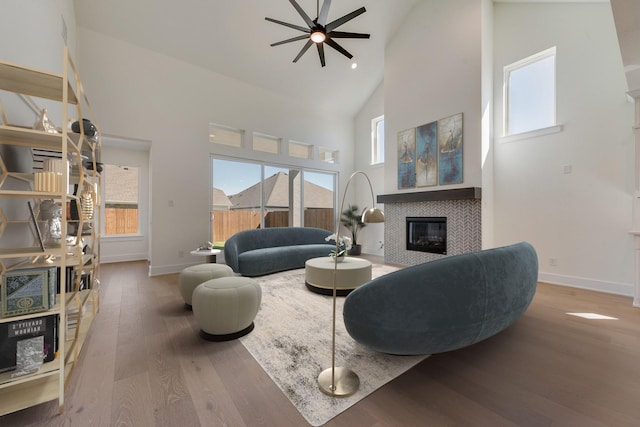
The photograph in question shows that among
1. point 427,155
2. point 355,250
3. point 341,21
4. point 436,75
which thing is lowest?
point 355,250

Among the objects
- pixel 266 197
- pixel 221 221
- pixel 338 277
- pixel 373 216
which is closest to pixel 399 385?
pixel 373 216

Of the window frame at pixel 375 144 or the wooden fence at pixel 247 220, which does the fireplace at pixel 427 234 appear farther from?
the wooden fence at pixel 247 220

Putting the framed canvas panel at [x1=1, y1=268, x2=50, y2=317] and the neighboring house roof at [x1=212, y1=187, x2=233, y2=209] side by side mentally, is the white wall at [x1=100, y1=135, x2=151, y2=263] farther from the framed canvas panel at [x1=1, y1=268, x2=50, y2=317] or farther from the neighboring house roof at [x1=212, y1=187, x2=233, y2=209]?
the framed canvas panel at [x1=1, y1=268, x2=50, y2=317]

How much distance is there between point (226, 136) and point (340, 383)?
531cm

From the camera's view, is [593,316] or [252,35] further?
[252,35]

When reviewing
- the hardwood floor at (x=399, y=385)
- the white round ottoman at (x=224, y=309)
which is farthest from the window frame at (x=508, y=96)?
the white round ottoman at (x=224, y=309)

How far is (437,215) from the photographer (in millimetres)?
4809

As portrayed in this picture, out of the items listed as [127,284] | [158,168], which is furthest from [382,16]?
[127,284]

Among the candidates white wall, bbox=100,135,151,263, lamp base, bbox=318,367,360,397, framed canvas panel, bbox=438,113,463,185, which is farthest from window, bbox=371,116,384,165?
lamp base, bbox=318,367,360,397

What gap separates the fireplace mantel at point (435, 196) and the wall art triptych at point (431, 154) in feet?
0.86

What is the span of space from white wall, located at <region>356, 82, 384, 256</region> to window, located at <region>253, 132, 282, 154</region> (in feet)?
8.37

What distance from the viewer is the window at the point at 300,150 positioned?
6.53m

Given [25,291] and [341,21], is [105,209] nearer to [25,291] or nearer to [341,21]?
[25,291]

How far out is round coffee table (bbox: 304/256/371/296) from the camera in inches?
127
